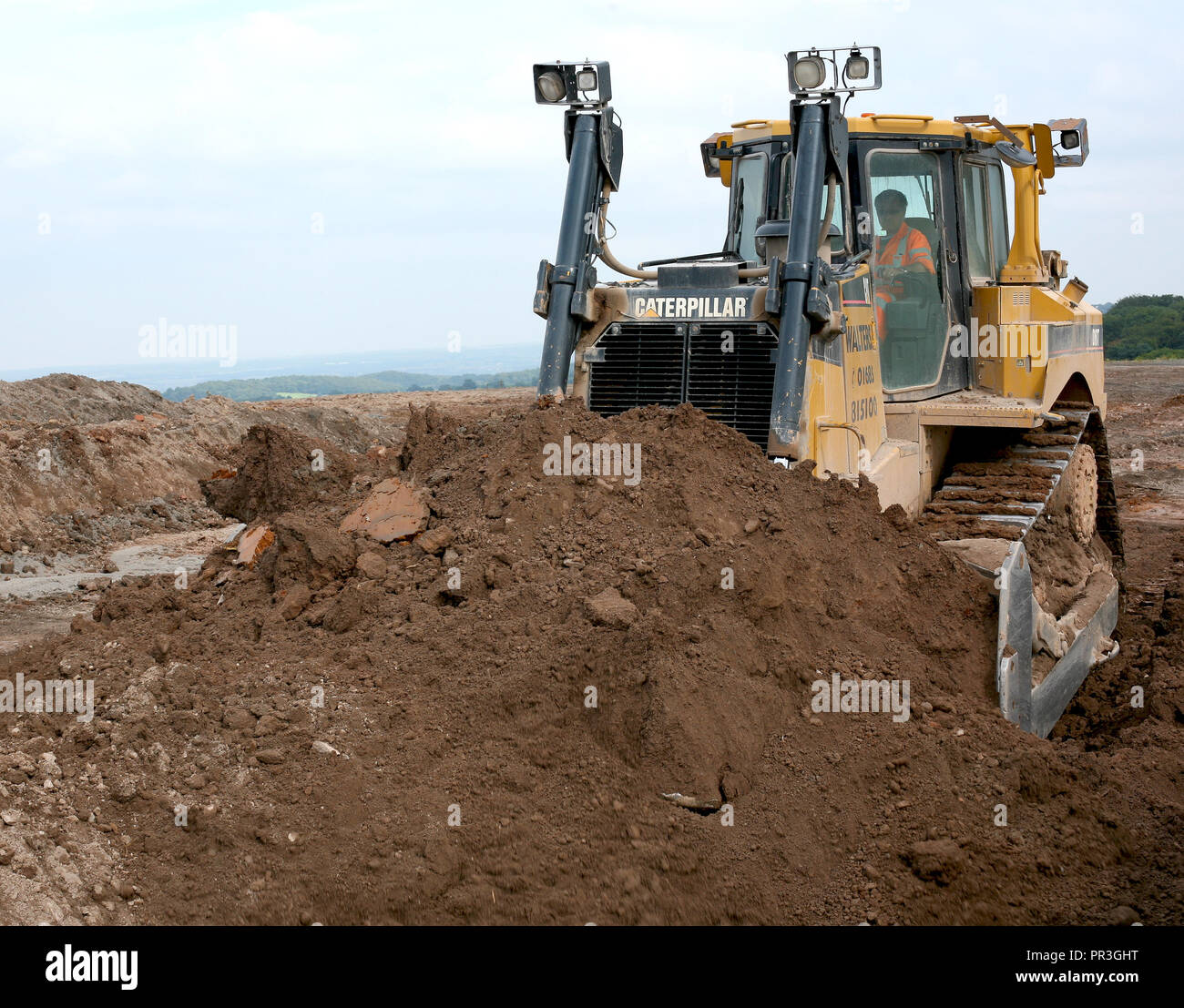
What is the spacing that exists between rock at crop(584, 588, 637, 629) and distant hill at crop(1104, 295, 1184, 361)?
34913 millimetres

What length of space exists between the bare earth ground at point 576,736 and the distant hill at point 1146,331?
34.3 meters

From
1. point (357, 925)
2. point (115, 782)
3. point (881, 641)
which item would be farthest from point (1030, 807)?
point (115, 782)

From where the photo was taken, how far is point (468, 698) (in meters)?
4.64

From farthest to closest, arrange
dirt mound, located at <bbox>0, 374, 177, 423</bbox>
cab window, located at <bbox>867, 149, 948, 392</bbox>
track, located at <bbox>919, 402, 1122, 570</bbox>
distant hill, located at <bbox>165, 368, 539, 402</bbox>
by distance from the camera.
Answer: distant hill, located at <bbox>165, 368, 539, 402</bbox>, dirt mound, located at <bbox>0, 374, 177, 423</bbox>, cab window, located at <bbox>867, 149, 948, 392</bbox>, track, located at <bbox>919, 402, 1122, 570</bbox>

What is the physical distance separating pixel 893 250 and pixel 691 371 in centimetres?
190

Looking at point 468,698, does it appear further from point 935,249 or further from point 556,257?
point 935,249

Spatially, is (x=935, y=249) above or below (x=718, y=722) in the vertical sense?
above

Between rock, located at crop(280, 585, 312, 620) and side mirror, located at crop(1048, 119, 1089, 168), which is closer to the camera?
rock, located at crop(280, 585, 312, 620)

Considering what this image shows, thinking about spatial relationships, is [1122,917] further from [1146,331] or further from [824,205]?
[1146,331]

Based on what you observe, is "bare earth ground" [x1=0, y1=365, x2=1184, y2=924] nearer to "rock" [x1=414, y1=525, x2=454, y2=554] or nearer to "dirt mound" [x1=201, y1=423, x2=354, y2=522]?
"rock" [x1=414, y1=525, x2=454, y2=554]

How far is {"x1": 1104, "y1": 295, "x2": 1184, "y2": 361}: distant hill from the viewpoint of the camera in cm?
3681

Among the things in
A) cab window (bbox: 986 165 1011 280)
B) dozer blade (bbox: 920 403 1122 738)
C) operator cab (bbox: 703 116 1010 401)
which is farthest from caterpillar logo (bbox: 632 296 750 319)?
cab window (bbox: 986 165 1011 280)

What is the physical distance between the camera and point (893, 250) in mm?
7105

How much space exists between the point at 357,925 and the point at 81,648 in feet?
7.62
